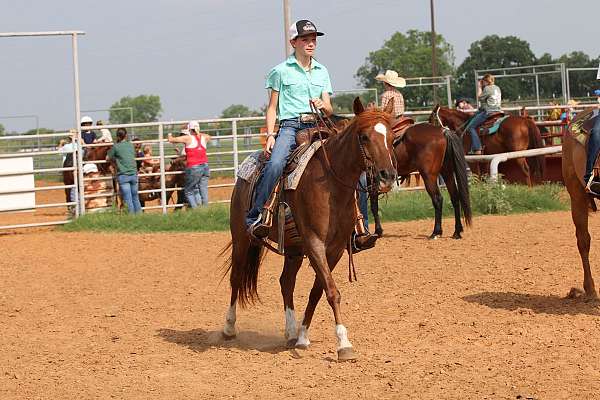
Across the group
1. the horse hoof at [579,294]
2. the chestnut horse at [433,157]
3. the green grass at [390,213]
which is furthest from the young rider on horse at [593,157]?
the green grass at [390,213]

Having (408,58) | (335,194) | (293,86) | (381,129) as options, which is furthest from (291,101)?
(408,58)

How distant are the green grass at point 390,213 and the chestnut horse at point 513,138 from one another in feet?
7.90

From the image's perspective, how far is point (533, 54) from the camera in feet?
348

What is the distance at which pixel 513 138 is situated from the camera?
68.4 ft

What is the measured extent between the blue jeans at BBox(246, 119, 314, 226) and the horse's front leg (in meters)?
0.72

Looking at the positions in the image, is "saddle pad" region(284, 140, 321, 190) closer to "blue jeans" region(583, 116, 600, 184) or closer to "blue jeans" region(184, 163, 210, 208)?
"blue jeans" region(583, 116, 600, 184)

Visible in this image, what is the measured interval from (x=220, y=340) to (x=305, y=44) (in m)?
2.72

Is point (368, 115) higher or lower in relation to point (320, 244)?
higher

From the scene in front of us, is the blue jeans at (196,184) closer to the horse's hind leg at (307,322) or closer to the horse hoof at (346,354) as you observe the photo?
the horse's hind leg at (307,322)

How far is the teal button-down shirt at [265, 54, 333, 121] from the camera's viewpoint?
8.18 m

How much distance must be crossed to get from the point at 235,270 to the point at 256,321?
0.87 metres

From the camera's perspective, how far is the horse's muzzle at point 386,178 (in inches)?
277

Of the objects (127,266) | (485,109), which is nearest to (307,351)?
(127,266)

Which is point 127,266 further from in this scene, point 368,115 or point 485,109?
point 485,109
